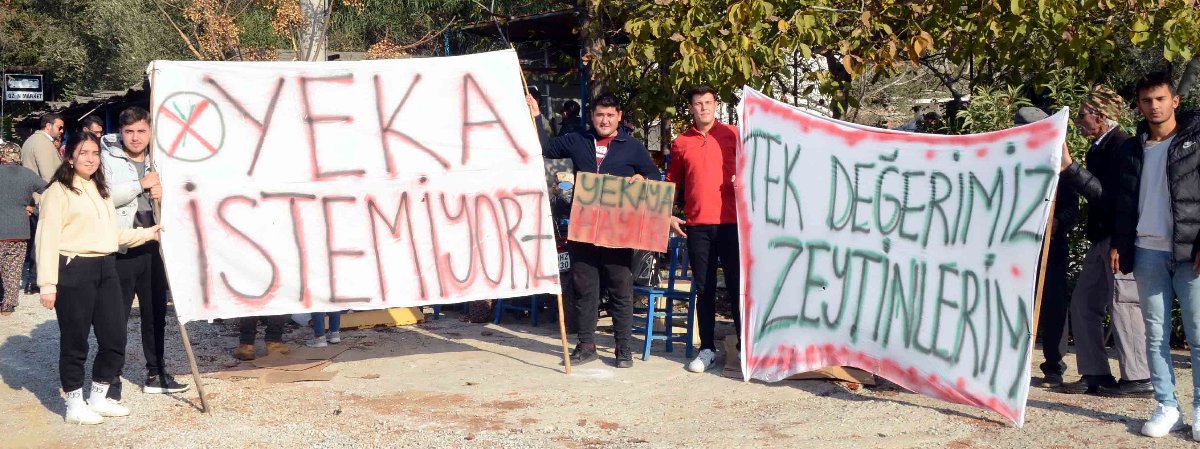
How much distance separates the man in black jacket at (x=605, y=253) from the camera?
7316 millimetres

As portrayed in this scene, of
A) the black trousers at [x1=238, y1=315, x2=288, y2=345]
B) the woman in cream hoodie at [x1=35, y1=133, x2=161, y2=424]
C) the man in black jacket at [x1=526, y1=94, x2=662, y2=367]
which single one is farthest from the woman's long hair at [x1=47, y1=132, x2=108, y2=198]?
the man in black jacket at [x1=526, y1=94, x2=662, y2=367]

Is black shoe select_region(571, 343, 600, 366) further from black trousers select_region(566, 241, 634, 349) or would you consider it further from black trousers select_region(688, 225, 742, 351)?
black trousers select_region(688, 225, 742, 351)

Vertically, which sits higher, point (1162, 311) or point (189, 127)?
point (189, 127)

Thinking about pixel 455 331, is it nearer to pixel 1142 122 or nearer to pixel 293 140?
pixel 293 140

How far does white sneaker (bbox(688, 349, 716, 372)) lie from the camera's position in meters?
7.11

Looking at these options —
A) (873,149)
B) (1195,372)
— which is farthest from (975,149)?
(1195,372)

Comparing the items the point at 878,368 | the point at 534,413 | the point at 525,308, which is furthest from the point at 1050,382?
the point at 525,308

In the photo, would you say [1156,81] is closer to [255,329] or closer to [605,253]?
[605,253]

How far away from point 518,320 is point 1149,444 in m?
5.46

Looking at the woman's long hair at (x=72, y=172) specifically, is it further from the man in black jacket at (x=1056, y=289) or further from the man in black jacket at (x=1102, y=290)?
the man in black jacket at (x=1056, y=289)

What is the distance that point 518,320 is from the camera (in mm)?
9500

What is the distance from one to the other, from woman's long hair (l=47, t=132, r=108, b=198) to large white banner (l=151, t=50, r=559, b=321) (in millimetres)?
412

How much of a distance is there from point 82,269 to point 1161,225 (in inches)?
210

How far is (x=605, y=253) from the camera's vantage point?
734 cm
